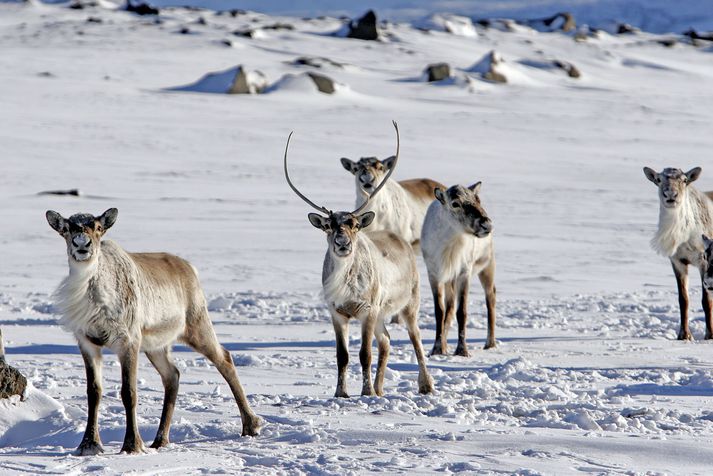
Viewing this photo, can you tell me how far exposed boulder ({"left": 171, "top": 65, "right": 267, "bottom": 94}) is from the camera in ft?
120

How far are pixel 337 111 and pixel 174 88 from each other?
6132mm

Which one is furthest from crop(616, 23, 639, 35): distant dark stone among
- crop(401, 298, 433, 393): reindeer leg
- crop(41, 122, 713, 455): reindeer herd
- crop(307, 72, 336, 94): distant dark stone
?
crop(401, 298, 433, 393): reindeer leg

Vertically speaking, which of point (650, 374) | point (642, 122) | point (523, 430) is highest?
point (523, 430)

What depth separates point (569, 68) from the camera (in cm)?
4644

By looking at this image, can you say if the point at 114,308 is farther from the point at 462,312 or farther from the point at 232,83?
the point at 232,83

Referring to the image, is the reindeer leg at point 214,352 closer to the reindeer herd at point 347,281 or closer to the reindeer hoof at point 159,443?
the reindeer herd at point 347,281

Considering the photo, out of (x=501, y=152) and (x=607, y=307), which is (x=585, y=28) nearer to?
(x=501, y=152)

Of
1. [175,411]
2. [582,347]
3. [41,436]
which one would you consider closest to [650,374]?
[582,347]

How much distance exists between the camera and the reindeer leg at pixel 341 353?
23.6ft

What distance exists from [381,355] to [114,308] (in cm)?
255

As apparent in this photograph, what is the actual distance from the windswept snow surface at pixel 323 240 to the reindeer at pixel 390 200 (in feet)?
3.12

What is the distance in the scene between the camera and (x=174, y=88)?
37.3 meters

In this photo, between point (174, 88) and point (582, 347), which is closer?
point (582, 347)

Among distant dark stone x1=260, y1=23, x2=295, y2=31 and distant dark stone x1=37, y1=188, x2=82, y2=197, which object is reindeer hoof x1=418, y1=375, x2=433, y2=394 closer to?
distant dark stone x1=37, y1=188, x2=82, y2=197
